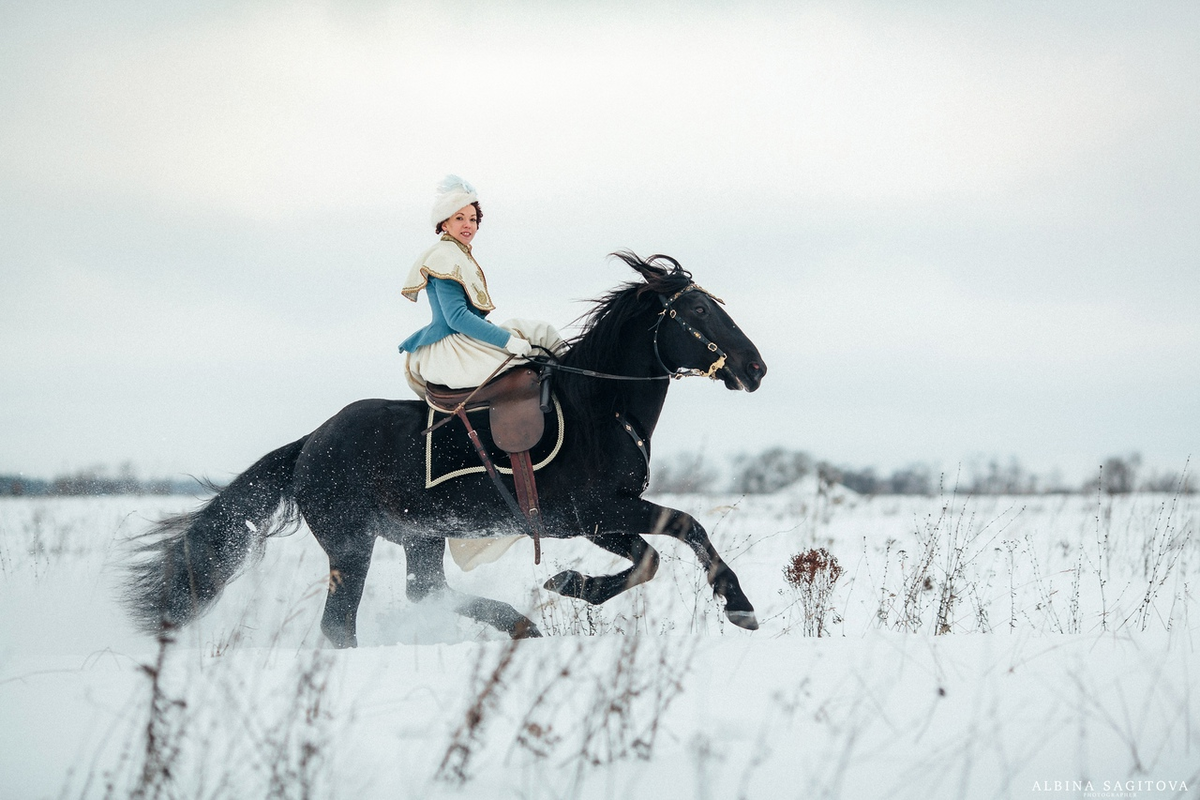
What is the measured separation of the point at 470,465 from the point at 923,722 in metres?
2.98

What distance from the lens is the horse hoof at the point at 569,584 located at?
4.91 metres

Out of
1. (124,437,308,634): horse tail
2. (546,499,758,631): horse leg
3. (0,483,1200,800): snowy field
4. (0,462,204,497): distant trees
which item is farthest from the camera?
(0,462,204,497): distant trees

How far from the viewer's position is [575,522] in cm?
488

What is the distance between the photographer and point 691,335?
15.8 feet

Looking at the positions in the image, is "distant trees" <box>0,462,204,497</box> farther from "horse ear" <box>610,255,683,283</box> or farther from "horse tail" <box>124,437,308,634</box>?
"horse ear" <box>610,255,683,283</box>

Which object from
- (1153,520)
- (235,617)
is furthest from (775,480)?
(235,617)

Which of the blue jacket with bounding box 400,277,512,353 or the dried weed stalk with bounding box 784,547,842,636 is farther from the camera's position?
the blue jacket with bounding box 400,277,512,353

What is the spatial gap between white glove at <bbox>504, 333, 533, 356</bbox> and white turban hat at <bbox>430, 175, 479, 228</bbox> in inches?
37.5

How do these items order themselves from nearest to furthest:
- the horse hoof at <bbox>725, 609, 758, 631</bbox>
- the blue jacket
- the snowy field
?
the snowy field → the horse hoof at <bbox>725, 609, 758, 631</bbox> → the blue jacket

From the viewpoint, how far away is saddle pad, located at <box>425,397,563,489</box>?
16.2ft

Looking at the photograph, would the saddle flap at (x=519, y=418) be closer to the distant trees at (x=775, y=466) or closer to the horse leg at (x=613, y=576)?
the horse leg at (x=613, y=576)

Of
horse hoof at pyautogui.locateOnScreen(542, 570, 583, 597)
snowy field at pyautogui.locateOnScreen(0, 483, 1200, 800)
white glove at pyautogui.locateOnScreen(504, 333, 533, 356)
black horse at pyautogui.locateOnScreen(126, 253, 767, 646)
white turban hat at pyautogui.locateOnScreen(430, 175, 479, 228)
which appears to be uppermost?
white turban hat at pyautogui.locateOnScreen(430, 175, 479, 228)

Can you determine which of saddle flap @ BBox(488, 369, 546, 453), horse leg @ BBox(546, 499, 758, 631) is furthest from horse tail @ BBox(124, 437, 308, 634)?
horse leg @ BBox(546, 499, 758, 631)

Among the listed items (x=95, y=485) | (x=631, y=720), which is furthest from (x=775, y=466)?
(x=631, y=720)
